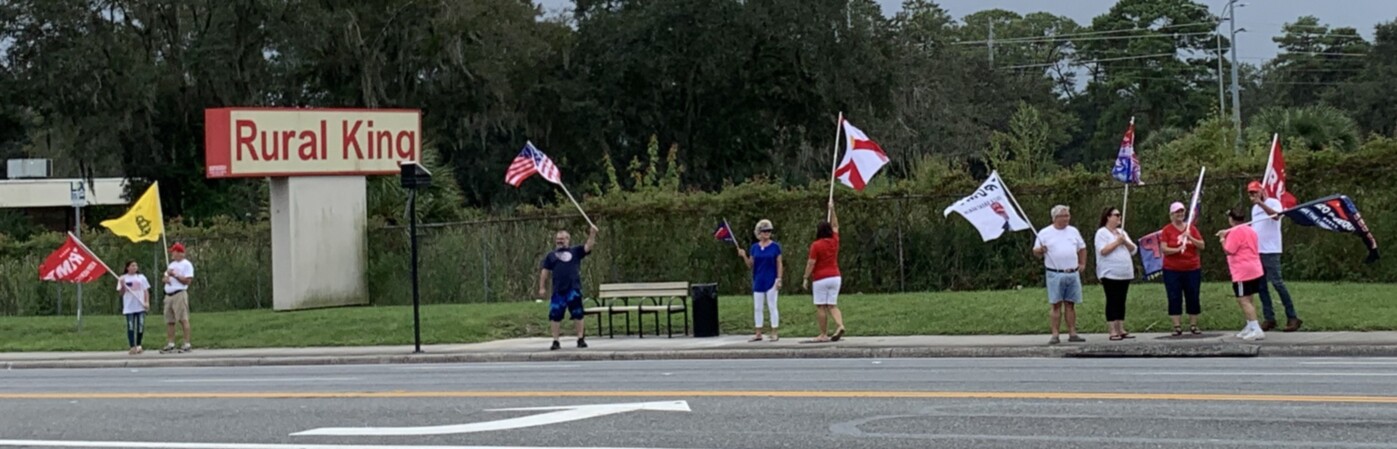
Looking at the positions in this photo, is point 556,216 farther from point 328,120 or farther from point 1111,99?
point 1111,99

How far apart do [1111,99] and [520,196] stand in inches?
1915

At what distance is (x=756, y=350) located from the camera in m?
19.6

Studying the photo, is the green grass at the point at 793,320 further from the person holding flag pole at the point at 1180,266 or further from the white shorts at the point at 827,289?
the white shorts at the point at 827,289

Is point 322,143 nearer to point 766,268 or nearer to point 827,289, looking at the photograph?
point 766,268

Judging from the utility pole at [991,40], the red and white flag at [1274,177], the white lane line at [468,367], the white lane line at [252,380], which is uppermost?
the utility pole at [991,40]

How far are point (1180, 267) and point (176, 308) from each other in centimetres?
1487

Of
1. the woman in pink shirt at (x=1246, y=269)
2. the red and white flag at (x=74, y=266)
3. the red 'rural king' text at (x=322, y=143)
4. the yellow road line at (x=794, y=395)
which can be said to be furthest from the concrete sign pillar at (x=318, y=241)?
the woman in pink shirt at (x=1246, y=269)

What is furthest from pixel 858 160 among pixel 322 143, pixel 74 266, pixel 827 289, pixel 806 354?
pixel 74 266

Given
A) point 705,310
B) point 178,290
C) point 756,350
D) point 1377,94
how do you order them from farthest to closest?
point 1377,94 → point 178,290 → point 705,310 → point 756,350

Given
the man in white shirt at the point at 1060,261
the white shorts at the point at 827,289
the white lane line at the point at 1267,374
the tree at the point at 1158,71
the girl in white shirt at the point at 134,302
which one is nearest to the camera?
the white lane line at the point at 1267,374

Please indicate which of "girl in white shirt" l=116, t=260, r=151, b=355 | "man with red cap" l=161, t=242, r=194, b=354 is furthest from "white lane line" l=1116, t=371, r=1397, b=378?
"girl in white shirt" l=116, t=260, r=151, b=355

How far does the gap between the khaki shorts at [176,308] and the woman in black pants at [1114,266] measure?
13.9m

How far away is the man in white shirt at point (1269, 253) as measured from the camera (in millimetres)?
18297

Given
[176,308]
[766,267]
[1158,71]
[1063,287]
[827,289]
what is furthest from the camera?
[1158,71]
